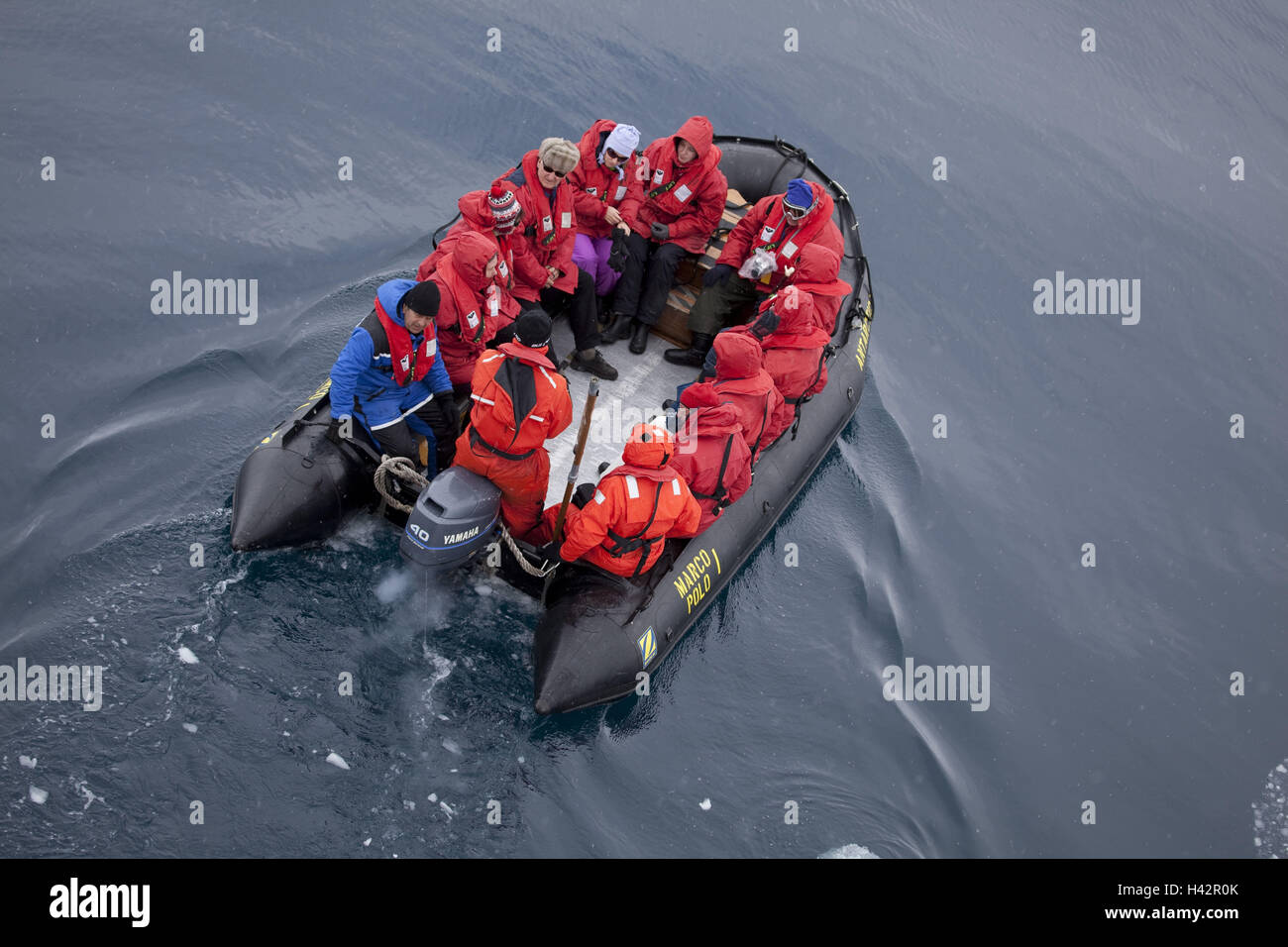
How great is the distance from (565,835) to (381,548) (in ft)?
5.78

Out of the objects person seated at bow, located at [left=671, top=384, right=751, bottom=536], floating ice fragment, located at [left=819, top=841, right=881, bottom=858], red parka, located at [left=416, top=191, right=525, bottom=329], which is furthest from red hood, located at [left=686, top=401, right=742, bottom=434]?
floating ice fragment, located at [left=819, top=841, right=881, bottom=858]

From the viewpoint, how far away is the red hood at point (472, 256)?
5551mm

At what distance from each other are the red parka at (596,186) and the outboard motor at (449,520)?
91.2 inches

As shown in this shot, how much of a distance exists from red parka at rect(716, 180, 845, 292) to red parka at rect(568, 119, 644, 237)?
2.29 ft

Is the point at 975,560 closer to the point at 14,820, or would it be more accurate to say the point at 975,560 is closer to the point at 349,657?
the point at 349,657

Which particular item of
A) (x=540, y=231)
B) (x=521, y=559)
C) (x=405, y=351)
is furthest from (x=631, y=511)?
(x=540, y=231)

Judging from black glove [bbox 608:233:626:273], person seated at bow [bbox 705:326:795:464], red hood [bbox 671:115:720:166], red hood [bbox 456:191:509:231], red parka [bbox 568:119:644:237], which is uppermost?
red hood [bbox 671:115:720:166]

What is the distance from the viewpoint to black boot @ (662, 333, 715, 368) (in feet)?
23.7

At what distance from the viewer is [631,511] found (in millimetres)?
5164

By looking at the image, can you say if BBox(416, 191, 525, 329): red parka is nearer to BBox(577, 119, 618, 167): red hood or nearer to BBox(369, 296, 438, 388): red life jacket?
BBox(369, 296, 438, 388): red life jacket

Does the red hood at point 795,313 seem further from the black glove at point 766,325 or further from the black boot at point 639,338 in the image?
the black boot at point 639,338

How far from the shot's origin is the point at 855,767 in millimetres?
5922

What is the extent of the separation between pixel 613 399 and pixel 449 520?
2130mm
